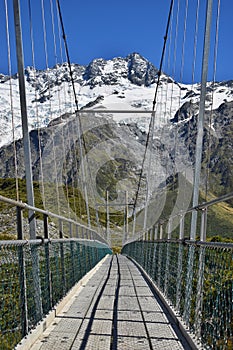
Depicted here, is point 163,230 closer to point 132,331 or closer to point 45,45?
point 132,331

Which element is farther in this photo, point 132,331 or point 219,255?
point 132,331

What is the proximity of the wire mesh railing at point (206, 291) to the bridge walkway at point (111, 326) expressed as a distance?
0.75ft

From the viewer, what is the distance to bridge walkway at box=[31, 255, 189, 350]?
338 centimetres

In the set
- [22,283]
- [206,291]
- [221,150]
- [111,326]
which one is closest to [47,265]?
[111,326]

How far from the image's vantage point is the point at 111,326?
13.1ft

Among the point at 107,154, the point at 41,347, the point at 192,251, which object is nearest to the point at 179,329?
the point at 192,251

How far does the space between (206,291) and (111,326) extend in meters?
1.14

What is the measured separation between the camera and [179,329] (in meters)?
3.93

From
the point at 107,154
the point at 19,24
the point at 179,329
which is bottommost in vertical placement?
the point at 179,329

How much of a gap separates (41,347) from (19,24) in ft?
11.2

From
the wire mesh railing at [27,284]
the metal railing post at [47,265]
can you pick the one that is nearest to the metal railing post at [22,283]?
the wire mesh railing at [27,284]

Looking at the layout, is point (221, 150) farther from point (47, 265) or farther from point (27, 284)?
point (27, 284)

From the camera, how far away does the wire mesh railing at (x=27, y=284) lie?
264cm

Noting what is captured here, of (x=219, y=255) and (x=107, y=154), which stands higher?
(x=107, y=154)
